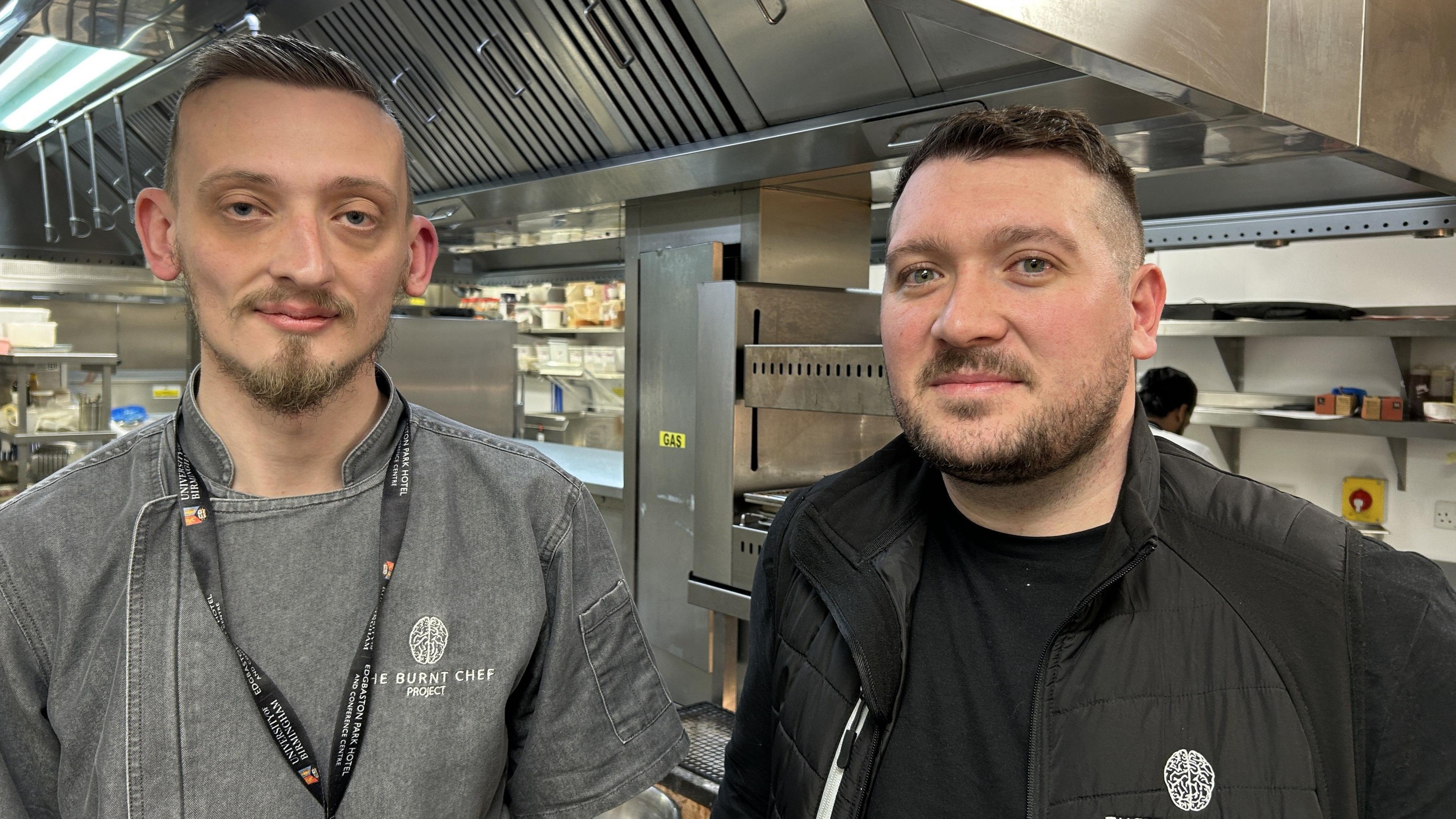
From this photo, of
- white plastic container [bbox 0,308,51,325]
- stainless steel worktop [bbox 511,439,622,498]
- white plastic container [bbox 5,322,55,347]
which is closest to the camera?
stainless steel worktop [bbox 511,439,622,498]

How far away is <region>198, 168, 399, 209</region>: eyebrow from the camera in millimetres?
993

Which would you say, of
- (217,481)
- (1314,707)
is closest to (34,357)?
(217,481)

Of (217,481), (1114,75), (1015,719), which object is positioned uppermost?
A: (1114,75)

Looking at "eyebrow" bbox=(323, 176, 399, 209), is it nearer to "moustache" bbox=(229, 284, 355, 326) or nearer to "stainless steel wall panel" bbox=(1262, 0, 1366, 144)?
"moustache" bbox=(229, 284, 355, 326)

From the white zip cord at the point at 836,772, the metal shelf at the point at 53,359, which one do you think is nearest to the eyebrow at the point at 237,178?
the white zip cord at the point at 836,772

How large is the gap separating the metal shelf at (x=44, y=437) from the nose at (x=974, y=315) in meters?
4.78

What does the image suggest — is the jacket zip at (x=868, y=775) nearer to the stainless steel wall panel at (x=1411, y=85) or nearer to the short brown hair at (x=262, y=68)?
the short brown hair at (x=262, y=68)

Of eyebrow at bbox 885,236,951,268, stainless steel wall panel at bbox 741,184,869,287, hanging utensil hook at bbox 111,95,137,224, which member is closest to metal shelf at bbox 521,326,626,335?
stainless steel wall panel at bbox 741,184,869,287

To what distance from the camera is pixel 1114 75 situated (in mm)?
940

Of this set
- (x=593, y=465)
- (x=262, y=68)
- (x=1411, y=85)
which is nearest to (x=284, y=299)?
(x=262, y=68)

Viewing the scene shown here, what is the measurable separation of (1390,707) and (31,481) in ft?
17.6

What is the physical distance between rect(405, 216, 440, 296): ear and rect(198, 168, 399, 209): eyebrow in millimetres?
123

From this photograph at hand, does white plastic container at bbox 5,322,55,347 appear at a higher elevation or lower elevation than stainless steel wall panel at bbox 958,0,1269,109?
lower

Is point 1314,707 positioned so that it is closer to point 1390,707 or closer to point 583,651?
point 1390,707
